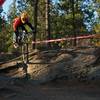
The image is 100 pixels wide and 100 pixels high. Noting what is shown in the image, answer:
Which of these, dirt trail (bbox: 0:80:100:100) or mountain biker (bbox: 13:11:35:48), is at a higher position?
mountain biker (bbox: 13:11:35:48)

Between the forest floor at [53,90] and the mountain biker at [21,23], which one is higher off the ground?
the mountain biker at [21,23]

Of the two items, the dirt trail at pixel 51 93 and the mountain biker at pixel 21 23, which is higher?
the mountain biker at pixel 21 23

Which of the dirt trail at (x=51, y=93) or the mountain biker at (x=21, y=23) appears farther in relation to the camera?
the mountain biker at (x=21, y=23)

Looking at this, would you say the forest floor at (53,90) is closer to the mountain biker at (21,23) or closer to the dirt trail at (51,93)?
the dirt trail at (51,93)

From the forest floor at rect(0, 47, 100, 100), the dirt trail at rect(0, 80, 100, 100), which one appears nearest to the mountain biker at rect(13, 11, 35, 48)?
the forest floor at rect(0, 47, 100, 100)

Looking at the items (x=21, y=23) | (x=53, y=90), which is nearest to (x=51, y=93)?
(x=53, y=90)

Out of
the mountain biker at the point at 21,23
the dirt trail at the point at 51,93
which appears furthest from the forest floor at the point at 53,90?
the mountain biker at the point at 21,23

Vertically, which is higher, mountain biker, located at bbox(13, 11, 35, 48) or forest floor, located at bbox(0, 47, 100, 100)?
mountain biker, located at bbox(13, 11, 35, 48)

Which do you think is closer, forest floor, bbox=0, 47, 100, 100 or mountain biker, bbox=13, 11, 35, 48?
forest floor, bbox=0, 47, 100, 100

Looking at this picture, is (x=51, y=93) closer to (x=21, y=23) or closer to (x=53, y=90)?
(x=53, y=90)

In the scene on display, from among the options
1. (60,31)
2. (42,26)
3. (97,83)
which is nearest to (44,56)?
(97,83)

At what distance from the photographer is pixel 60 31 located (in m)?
50.2

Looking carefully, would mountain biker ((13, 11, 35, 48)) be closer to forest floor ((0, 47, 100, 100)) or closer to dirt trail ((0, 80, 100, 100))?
forest floor ((0, 47, 100, 100))

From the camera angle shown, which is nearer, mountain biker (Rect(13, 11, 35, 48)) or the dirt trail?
the dirt trail
